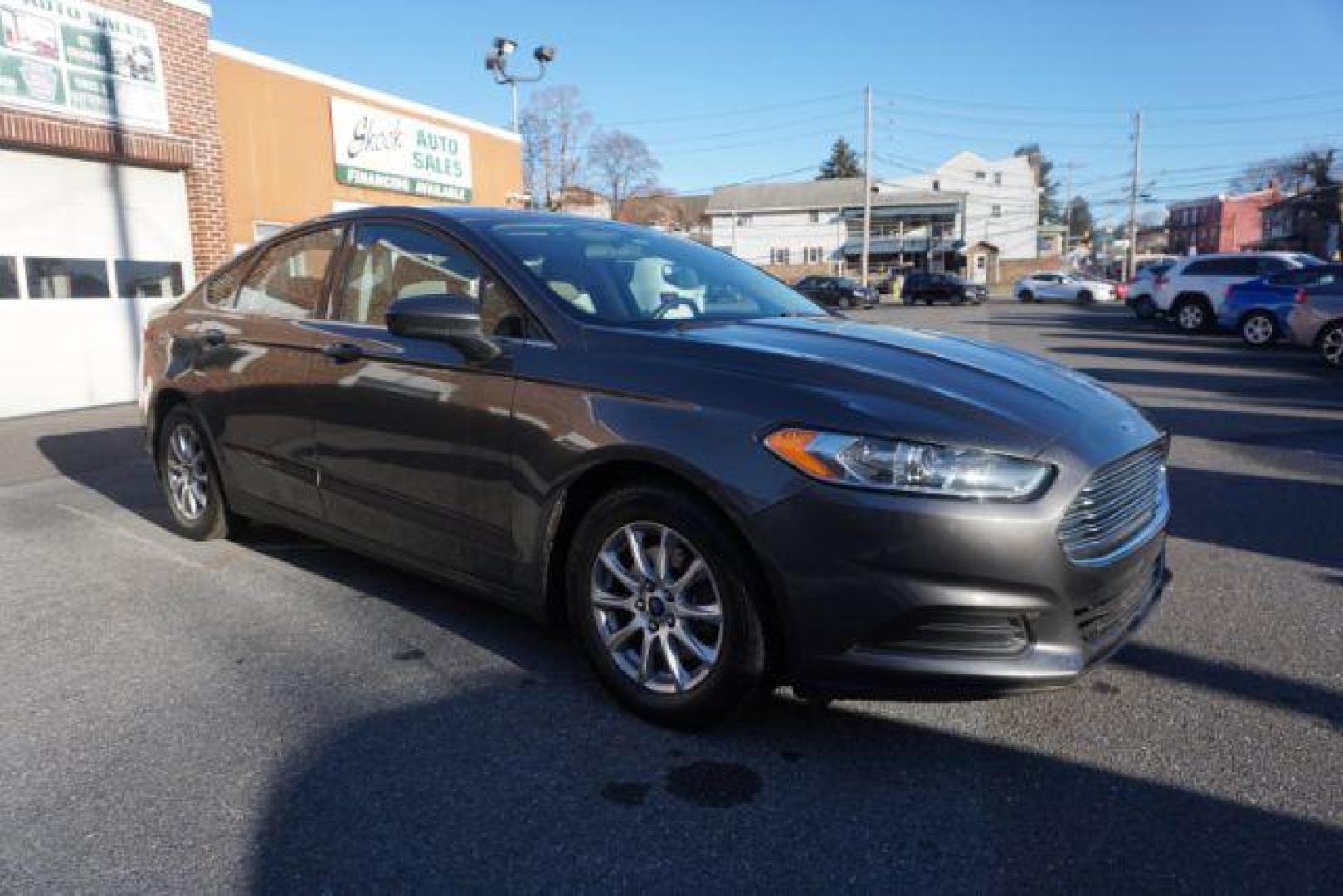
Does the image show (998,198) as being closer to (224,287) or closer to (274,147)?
(274,147)

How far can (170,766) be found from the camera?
2.74 m

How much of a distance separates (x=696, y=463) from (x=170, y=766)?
1.78 m

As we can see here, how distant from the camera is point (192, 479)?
194 inches

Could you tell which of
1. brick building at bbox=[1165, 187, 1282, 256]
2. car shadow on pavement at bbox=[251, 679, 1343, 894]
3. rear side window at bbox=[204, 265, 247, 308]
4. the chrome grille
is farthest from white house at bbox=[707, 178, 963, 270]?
car shadow on pavement at bbox=[251, 679, 1343, 894]

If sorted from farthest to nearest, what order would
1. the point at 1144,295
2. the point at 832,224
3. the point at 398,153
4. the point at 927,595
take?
the point at 832,224
the point at 1144,295
the point at 398,153
the point at 927,595

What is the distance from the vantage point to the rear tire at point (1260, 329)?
17062 millimetres

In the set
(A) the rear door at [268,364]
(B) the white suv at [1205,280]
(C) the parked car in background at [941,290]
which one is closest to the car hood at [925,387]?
(A) the rear door at [268,364]

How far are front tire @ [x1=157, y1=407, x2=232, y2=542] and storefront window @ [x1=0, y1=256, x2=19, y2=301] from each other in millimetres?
6660

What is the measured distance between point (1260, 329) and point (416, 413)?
718 inches

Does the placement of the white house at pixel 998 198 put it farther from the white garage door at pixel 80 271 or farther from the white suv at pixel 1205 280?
the white garage door at pixel 80 271

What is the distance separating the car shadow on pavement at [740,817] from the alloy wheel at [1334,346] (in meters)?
13.5

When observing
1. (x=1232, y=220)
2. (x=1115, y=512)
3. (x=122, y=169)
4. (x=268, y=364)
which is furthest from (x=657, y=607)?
(x=1232, y=220)

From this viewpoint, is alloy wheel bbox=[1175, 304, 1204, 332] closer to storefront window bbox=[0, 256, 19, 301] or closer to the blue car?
the blue car

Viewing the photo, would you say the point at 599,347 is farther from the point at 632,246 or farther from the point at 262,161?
the point at 262,161
